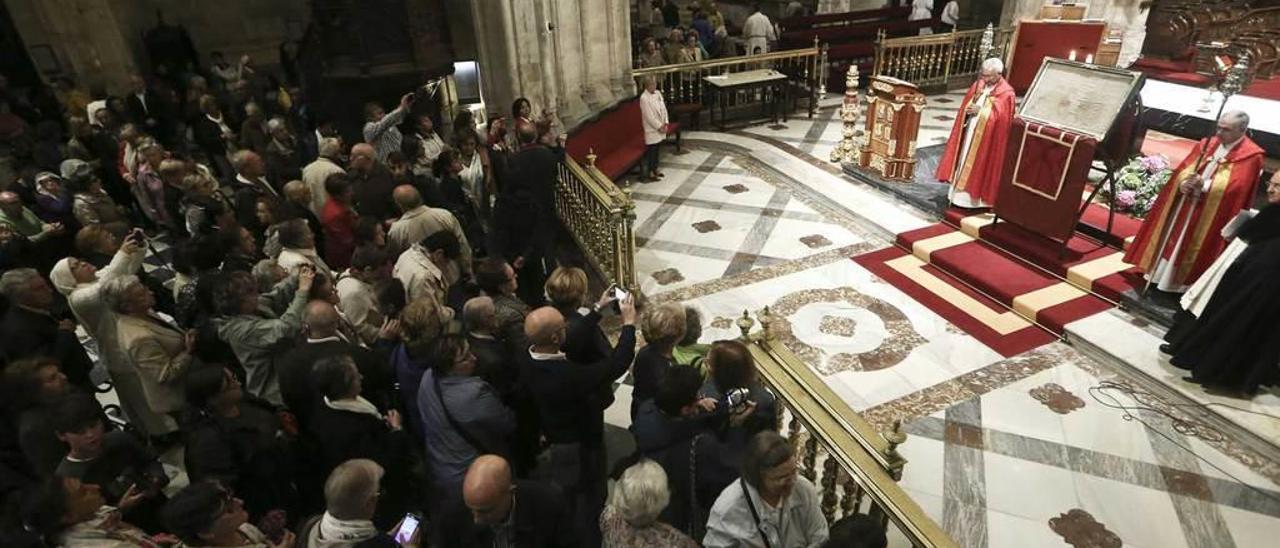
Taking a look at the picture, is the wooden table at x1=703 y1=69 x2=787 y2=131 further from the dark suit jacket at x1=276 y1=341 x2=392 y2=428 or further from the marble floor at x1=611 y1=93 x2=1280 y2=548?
the dark suit jacket at x1=276 y1=341 x2=392 y2=428

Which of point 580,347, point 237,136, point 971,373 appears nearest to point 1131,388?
point 971,373

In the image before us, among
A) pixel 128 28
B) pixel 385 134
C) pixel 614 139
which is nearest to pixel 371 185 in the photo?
pixel 385 134

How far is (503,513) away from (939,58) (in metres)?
12.4

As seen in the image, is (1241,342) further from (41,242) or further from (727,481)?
(41,242)

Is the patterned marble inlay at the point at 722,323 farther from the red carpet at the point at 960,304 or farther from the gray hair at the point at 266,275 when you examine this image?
the gray hair at the point at 266,275

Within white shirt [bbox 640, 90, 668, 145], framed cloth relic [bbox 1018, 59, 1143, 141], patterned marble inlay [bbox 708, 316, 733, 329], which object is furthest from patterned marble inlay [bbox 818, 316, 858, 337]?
white shirt [bbox 640, 90, 668, 145]

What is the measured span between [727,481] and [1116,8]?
41.0 feet

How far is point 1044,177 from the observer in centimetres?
565

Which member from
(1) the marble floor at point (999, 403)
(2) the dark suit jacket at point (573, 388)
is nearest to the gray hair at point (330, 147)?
(1) the marble floor at point (999, 403)

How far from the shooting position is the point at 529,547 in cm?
227

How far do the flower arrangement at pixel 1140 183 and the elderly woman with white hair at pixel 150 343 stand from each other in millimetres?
7564

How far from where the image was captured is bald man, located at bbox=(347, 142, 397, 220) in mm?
4746

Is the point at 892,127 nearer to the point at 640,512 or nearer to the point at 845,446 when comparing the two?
the point at 845,446

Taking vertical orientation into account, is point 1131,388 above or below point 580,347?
below
